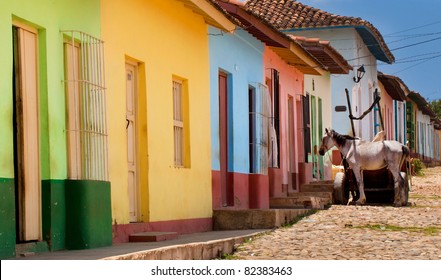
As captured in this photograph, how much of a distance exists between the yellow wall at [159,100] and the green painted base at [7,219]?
2357 mm

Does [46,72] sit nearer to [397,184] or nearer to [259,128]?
[259,128]

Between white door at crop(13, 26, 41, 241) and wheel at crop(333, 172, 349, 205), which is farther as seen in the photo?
wheel at crop(333, 172, 349, 205)

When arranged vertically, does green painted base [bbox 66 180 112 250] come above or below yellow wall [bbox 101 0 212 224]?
below

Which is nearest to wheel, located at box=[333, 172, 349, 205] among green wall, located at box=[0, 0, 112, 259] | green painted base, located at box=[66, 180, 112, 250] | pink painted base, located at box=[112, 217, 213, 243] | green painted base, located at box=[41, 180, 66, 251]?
pink painted base, located at box=[112, 217, 213, 243]

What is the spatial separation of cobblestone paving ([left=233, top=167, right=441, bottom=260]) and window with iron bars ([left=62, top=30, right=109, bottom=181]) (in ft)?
5.50

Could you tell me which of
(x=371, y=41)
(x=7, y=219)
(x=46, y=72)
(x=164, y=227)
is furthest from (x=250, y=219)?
(x=371, y=41)

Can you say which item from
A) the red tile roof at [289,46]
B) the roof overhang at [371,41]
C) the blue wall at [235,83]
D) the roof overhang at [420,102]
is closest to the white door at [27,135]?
the blue wall at [235,83]

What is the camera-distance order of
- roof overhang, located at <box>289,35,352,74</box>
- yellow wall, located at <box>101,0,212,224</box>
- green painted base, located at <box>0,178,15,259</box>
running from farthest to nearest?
roof overhang, located at <box>289,35,352,74</box> → yellow wall, located at <box>101,0,212,224</box> → green painted base, located at <box>0,178,15,259</box>

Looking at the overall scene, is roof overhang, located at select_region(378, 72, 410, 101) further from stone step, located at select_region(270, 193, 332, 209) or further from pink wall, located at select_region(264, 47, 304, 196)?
stone step, located at select_region(270, 193, 332, 209)

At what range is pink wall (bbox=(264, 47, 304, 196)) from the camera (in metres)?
18.9

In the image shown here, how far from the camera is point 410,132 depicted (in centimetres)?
4662

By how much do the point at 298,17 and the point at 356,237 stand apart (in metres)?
17.5

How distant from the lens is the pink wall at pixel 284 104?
18.9 meters

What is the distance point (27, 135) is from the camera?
344 inches
